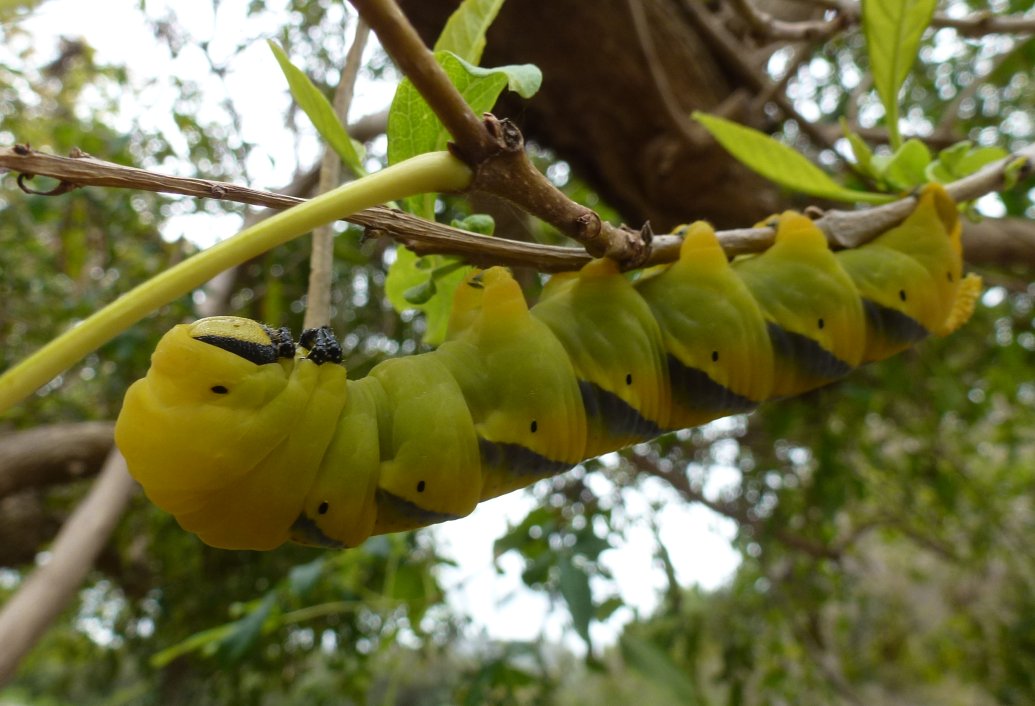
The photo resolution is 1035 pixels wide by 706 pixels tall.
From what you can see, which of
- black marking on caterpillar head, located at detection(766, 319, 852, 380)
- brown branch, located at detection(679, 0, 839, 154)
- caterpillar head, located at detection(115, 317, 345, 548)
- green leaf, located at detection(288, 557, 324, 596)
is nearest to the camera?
caterpillar head, located at detection(115, 317, 345, 548)

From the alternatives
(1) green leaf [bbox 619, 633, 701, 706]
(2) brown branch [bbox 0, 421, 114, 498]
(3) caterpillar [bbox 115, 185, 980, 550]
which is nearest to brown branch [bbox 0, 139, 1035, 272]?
(3) caterpillar [bbox 115, 185, 980, 550]

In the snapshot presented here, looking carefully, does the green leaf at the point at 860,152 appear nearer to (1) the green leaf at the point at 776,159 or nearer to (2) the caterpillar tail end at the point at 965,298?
(1) the green leaf at the point at 776,159

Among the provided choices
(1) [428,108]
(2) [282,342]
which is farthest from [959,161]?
(2) [282,342]

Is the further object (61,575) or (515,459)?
(61,575)

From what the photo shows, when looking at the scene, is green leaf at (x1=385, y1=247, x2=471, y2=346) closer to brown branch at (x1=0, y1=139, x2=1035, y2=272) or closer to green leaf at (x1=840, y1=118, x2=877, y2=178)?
brown branch at (x1=0, y1=139, x2=1035, y2=272)

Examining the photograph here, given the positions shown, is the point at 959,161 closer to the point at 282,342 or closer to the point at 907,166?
the point at 907,166

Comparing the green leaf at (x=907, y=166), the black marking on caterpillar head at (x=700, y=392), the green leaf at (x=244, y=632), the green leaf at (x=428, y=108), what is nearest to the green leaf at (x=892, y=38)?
the green leaf at (x=907, y=166)
